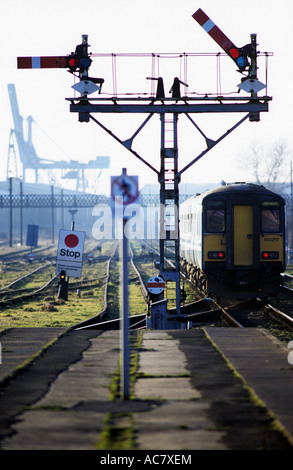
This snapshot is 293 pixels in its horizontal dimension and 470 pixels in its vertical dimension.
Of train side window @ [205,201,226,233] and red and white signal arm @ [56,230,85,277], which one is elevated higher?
train side window @ [205,201,226,233]

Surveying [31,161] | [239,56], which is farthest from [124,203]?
[31,161]

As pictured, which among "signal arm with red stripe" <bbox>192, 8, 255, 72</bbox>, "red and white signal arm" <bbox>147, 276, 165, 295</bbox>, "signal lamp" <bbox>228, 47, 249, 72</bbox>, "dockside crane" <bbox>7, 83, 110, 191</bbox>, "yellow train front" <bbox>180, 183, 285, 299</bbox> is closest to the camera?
"red and white signal arm" <bbox>147, 276, 165, 295</bbox>

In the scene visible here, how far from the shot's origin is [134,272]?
112 ft

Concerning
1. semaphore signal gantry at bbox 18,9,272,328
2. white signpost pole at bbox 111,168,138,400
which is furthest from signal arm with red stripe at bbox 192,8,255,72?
white signpost pole at bbox 111,168,138,400

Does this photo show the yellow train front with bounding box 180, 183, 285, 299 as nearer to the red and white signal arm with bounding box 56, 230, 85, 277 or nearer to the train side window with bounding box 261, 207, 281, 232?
the train side window with bounding box 261, 207, 281, 232

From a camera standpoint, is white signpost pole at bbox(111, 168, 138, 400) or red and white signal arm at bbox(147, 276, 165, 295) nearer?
white signpost pole at bbox(111, 168, 138, 400)

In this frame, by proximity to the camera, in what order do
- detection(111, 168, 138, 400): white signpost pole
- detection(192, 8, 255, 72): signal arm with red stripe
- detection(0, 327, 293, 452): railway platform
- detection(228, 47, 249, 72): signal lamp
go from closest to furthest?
detection(0, 327, 293, 452): railway platform, detection(111, 168, 138, 400): white signpost pole, detection(192, 8, 255, 72): signal arm with red stripe, detection(228, 47, 249, 72): signal lamp

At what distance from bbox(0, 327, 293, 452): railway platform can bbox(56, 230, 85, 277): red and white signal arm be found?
9937 millimetres

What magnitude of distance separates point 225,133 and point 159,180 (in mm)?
1786

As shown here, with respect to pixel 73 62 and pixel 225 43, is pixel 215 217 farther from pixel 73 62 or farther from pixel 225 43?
pixel 73 62

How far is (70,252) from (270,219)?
6003mm

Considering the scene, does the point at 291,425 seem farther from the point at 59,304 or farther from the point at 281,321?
the point at 59,304

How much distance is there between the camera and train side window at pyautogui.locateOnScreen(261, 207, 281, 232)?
1844 cm
